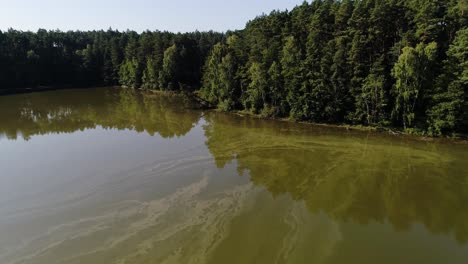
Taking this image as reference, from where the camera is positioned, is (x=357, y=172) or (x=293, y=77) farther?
(x=293, y=77)

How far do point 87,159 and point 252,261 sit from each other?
18062 millimetres

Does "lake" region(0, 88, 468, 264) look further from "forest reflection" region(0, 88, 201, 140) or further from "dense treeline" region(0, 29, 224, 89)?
"dense treeline" region(0, 29, 224, 89)

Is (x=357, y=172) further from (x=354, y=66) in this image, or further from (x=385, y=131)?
(x=354, y=66)

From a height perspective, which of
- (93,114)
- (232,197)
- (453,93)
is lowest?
(232,197)

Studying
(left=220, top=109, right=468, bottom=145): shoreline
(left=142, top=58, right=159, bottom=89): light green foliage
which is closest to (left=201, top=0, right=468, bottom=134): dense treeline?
(left=220, top=109, right=468, bottom=145): shoreline

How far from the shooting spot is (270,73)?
41.6m

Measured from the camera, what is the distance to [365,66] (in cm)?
3534

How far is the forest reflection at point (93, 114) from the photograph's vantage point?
39.0 meters

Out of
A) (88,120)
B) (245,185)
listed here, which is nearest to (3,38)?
(88,120)

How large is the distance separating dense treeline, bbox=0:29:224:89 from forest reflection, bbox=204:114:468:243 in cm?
3464

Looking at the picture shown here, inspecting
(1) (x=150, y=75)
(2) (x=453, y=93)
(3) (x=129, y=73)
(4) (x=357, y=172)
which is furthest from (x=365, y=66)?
(3) (x=129, y=73)

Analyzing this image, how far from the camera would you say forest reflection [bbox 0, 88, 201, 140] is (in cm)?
3897

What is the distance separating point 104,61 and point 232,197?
234 ft

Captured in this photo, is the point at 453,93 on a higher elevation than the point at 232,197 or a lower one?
higher
